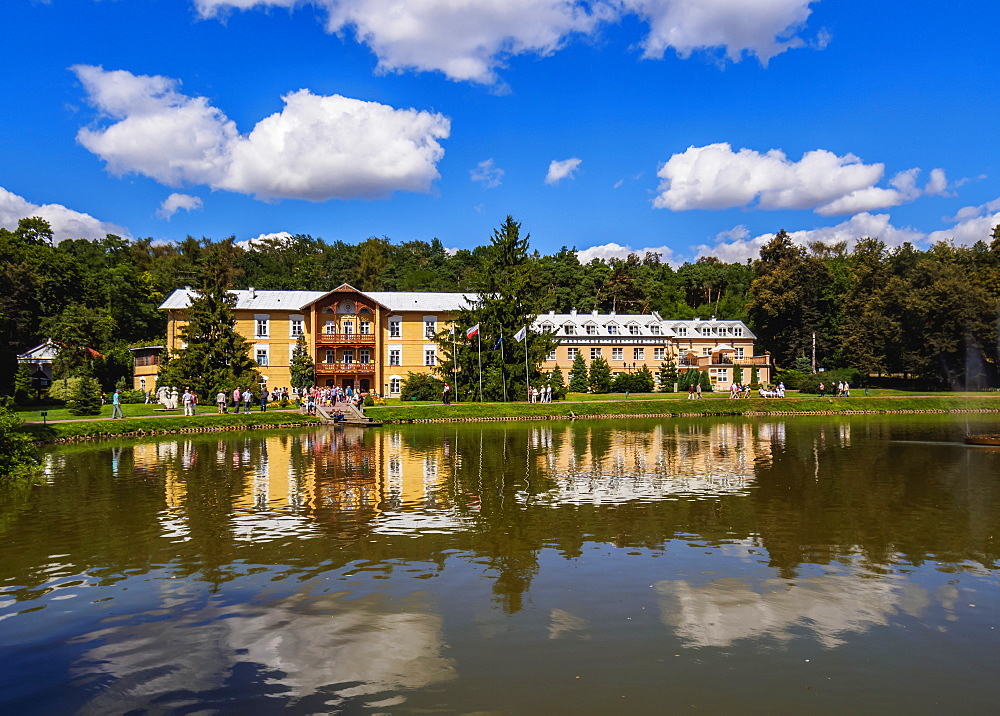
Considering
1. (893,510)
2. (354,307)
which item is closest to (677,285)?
(354,307)

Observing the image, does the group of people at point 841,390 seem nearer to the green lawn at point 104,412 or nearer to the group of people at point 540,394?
the group of people at point 540,394

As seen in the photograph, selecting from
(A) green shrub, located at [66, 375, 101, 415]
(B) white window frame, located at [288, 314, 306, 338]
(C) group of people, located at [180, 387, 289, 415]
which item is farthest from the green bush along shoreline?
(B) white window frame, located at [288, 314, 306, 338]

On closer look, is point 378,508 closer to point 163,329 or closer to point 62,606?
point 62,606

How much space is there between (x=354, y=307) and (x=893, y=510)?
5996cm

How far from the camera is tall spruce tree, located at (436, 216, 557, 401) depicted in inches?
2367

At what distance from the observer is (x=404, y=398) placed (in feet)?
209

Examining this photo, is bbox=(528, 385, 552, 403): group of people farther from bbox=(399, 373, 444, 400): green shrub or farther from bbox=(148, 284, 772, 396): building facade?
bbox=(148, 284, 772, 396): building facade

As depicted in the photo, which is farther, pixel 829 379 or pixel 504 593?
pixel 829 379

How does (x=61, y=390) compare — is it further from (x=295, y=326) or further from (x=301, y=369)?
(x=295, y=326)

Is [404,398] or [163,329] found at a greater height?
[163,329]

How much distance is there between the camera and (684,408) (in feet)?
182

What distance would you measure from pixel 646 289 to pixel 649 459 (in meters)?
90.0

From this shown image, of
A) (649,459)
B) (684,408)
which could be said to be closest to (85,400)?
(649,459)

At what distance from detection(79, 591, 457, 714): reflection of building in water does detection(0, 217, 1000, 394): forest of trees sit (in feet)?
170
